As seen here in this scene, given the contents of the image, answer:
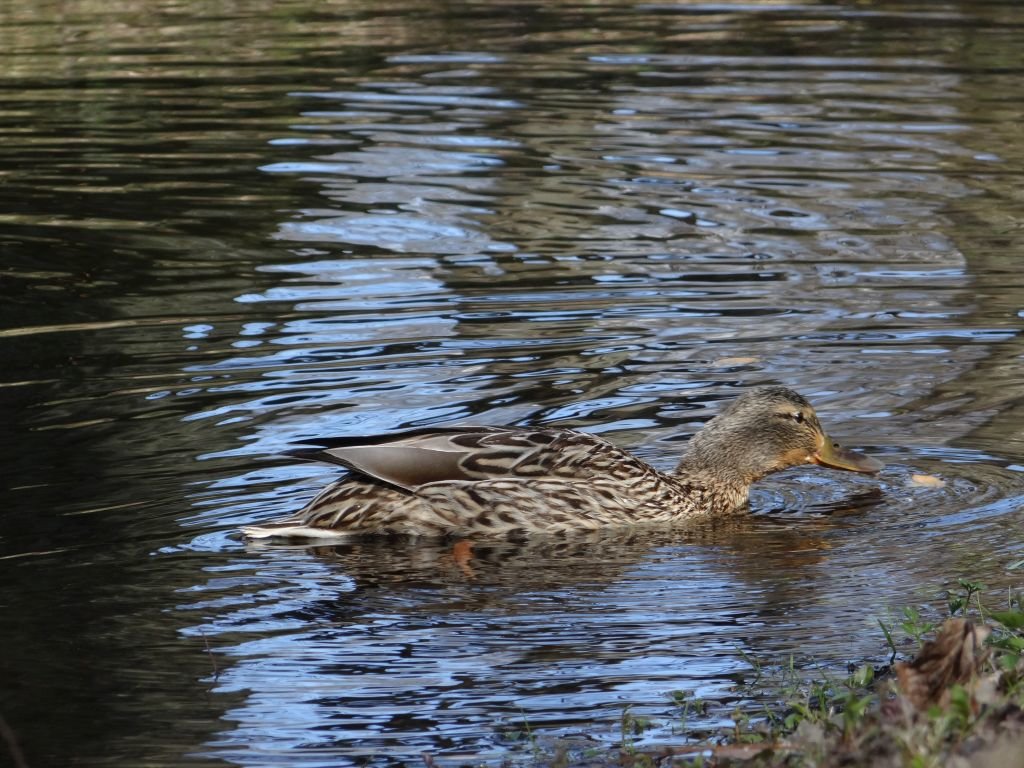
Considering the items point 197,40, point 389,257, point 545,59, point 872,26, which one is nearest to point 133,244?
point 389,257

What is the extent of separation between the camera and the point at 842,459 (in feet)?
31.6

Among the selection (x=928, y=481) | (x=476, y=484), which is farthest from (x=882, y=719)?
(x=928, y=481)

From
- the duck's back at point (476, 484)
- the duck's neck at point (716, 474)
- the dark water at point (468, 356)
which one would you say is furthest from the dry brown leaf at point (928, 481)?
the duck's back at point (476, 484)

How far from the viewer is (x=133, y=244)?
14.9m

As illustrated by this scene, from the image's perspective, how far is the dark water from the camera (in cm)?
701

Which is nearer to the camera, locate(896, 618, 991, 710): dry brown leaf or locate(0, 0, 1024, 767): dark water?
locate(896, 618, 991, 710): dry brown leaf

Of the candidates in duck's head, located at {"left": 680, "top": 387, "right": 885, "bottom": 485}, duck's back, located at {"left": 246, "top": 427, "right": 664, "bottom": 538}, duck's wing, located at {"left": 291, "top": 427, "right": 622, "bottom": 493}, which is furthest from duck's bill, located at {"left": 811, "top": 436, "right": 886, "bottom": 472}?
duck's wing, located at {"left": 291, "top": 427, "right": 622, "bottom": 493}

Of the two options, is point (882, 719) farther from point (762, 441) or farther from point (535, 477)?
point (762, 441)

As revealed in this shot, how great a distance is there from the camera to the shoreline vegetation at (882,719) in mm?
5008

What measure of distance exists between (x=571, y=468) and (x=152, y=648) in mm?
2728

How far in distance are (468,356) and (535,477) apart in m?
2.39

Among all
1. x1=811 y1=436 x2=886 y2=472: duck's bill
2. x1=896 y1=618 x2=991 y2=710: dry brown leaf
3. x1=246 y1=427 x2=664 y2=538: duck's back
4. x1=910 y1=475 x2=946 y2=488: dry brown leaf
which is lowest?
x1=910 y1=475 x2=946 y2=488: dry brown leaf

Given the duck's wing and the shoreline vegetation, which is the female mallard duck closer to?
the duck's wing

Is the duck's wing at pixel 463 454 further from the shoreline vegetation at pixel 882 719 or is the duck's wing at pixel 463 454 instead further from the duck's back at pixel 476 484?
the shoreline vegetation at pixel 882 719
